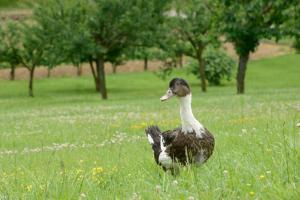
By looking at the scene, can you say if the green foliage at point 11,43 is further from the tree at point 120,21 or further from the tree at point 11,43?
the tree at point 120,21

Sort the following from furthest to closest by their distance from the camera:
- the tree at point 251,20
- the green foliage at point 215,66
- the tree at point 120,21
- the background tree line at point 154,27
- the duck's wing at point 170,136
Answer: the green foliage at point 215,66 < the tree at point 120,21 < the background tree line at point 154,27 < the tree at point 251,20 < the duck's wing at point 170,136

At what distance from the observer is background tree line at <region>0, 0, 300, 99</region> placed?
1596 inches

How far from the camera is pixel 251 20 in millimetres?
40719

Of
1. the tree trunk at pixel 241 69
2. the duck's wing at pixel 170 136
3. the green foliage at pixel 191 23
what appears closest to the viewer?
the duck's wing at pixel 170 136

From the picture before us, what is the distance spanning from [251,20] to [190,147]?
33.9 meters

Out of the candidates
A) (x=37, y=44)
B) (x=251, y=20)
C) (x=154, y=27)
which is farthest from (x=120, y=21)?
(x=37, y=44)

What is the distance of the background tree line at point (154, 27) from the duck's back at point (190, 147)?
31.9 meters

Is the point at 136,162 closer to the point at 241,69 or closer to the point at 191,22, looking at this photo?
the point at 241,69

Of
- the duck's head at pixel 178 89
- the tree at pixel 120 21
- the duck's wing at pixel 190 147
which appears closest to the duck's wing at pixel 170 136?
the duck's wing at pixel 190 147

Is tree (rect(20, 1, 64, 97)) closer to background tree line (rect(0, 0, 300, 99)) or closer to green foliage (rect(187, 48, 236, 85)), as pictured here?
background tree line (rect(0, 0, 300, 99))

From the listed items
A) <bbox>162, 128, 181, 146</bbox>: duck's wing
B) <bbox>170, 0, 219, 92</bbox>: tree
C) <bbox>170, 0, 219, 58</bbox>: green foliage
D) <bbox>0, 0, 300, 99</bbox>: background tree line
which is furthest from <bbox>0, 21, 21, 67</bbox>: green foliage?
<bbox>162, 128, 181, 146</bbox>: duck's wing

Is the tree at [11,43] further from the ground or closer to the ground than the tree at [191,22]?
closer to the ground

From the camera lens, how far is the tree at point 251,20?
39.8m

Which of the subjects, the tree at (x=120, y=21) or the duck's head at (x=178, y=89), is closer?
the duck's head at (x=178, y=89)
